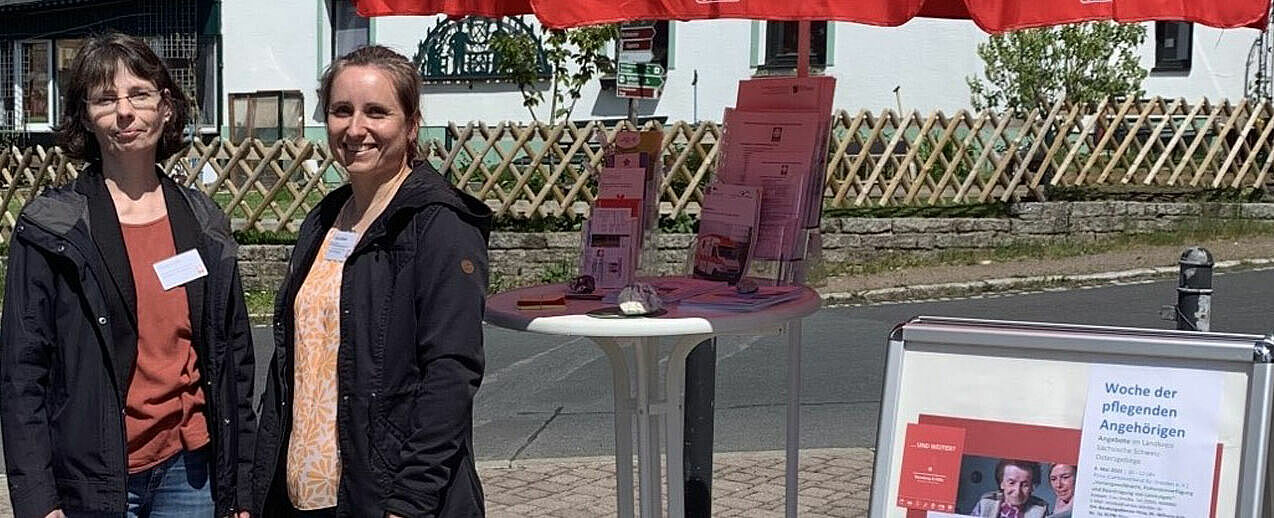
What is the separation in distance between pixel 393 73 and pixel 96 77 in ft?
2.22

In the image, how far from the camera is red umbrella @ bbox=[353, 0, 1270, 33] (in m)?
2.85

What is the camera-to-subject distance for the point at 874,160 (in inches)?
509

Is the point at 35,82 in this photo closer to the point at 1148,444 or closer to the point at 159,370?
the point at 159,370

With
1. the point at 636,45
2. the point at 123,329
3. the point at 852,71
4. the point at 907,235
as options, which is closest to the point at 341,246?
the point at 123,329

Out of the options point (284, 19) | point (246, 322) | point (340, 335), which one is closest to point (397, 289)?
point (340, 335)

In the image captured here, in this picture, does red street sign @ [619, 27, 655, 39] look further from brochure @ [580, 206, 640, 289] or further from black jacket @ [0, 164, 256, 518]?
black jacket @ [0, 164, 256, 518]

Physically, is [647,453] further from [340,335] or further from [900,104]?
[900,104]

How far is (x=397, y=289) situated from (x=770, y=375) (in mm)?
5697

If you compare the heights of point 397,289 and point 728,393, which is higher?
point 397,289

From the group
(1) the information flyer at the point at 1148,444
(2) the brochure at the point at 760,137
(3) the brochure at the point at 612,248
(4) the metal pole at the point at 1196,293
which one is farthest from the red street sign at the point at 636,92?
(1) the information flyer at the point at 1148,444

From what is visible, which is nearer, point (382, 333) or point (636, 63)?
point (382, 333)

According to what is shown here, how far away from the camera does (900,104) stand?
56.5ft

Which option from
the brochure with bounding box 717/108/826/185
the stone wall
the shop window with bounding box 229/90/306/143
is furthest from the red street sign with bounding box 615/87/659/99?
the shop window with bounding box 229/90/306/143

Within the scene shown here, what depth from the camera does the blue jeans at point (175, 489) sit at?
2.94 metres
